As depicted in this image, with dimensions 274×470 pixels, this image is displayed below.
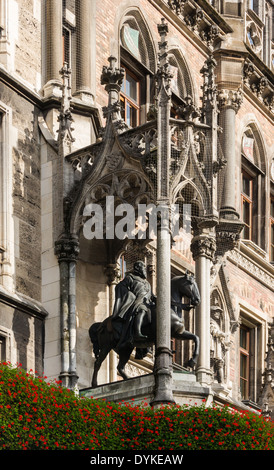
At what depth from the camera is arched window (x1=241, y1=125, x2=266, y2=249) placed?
43.4m

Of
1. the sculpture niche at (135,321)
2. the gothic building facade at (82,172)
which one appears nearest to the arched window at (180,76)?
the gothic building facade at (82,172)

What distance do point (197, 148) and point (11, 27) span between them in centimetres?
406

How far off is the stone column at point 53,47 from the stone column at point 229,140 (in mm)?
6966

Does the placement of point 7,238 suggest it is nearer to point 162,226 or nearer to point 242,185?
point 162,226

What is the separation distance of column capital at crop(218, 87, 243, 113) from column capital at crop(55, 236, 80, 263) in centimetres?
949

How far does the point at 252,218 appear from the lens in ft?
143

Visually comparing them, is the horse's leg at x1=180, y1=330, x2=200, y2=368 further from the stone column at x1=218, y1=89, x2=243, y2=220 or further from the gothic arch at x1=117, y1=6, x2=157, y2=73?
the stone column at x1=218, y1=89, x2=243, y2=220

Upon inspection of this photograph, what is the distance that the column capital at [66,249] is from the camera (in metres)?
33.0

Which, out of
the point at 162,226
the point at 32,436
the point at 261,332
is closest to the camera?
the point at 32,436

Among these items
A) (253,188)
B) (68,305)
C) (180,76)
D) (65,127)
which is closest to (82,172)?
(65,127)

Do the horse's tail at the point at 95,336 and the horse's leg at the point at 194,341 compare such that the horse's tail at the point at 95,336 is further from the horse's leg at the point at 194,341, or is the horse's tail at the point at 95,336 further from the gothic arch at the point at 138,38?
the gothic arch at the point at 138,38

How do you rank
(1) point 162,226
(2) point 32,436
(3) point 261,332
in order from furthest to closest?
(3) point 261,332
(1) point 162,226
(2) point 32,436

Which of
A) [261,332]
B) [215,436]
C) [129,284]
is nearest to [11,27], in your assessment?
[129,284]

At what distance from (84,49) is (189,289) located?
566 cm
